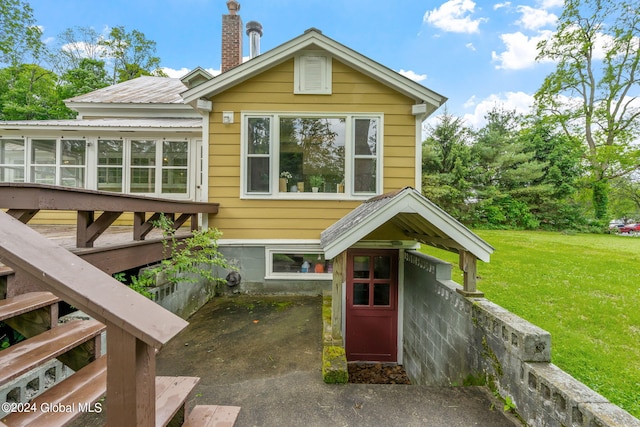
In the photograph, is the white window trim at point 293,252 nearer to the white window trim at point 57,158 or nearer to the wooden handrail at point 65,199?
the wooden handrail at point 65,199

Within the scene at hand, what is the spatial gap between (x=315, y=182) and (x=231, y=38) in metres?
4.92

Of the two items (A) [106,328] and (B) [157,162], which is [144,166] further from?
(A) [106,328]

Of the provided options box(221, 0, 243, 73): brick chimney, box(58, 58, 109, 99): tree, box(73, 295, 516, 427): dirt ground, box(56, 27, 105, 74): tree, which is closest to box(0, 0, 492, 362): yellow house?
box(73, 295, 516, 427): dirt ground

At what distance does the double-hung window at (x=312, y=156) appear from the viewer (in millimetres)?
5492

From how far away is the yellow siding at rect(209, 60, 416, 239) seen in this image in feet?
17.9

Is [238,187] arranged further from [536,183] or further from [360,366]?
[536,183]

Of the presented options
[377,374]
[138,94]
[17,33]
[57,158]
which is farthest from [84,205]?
[17,33]

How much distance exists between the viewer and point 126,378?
878 millimetres

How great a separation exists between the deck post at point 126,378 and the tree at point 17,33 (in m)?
25.3

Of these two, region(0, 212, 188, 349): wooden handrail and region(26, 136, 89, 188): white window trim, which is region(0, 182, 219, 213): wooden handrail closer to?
region(0, 212, 188, 349): wooden handrail

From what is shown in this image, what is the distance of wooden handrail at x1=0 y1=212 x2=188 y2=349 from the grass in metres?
4.28

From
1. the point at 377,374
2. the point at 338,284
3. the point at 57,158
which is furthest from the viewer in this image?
the point at 57,158

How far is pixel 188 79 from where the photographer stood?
23.1 feet

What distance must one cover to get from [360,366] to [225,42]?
8.48 meters
